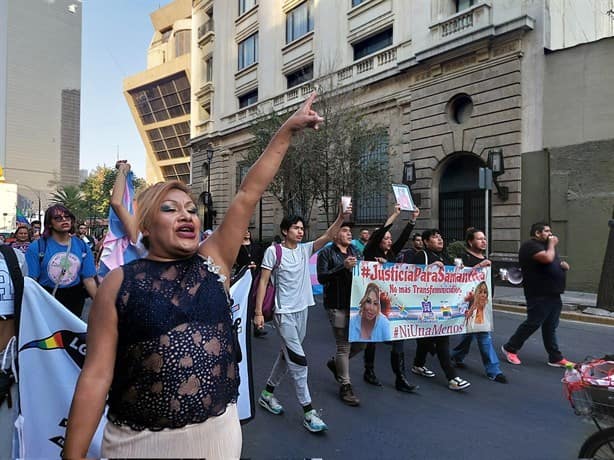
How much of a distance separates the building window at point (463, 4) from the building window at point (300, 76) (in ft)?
29.2

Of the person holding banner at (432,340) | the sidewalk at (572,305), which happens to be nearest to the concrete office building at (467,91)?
the sidewalk at (572,305)

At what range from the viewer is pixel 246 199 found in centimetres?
194

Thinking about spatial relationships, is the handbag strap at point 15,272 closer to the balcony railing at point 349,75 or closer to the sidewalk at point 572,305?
the sidewalk at point 572,305

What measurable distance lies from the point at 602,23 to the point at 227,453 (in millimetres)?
23073

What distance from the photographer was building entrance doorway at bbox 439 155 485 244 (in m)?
16.9

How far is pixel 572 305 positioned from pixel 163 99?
5272 centimetres

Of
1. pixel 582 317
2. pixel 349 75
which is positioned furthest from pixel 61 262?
pixel 349 75

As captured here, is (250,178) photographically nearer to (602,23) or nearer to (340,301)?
(340,301)

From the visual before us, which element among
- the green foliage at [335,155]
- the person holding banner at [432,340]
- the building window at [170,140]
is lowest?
the person holding banner at [432,340]

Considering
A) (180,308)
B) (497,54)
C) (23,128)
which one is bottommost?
(180,308)

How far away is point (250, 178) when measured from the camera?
6.47 feet

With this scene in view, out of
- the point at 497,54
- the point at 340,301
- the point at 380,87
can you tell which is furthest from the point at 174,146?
the point at 340,301

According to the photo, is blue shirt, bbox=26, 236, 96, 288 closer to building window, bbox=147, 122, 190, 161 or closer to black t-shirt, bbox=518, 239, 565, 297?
black t-shirt, bbox=518, 239, 565, 297

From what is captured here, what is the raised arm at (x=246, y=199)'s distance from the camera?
6.14 feet
